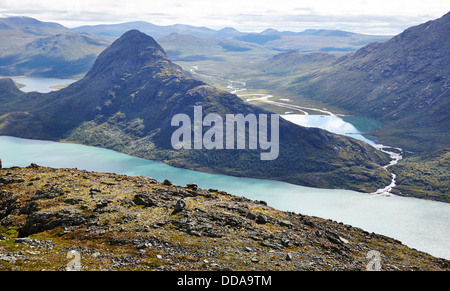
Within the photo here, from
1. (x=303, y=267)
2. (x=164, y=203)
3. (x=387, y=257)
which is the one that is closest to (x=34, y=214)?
(x=164, y=203)

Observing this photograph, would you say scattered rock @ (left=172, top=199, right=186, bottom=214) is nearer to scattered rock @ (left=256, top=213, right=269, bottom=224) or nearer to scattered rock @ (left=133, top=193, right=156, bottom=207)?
scattered rock @ (left=133, top=193, right=156, bottom=207)

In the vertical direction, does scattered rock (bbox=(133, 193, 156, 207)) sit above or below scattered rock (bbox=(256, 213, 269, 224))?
above

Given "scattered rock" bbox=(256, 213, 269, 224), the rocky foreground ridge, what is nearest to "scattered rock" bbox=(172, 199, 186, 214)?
the rocky foreground ridge

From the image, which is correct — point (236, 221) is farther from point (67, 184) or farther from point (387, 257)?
point (67, 184)

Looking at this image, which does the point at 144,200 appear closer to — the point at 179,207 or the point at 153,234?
the point at 179,207

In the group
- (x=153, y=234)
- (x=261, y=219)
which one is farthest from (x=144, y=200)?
(x=261, y=219)

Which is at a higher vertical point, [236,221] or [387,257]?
[236,221]

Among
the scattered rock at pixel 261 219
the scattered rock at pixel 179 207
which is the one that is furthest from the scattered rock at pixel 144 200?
the scattered rock at pixel 261 219
